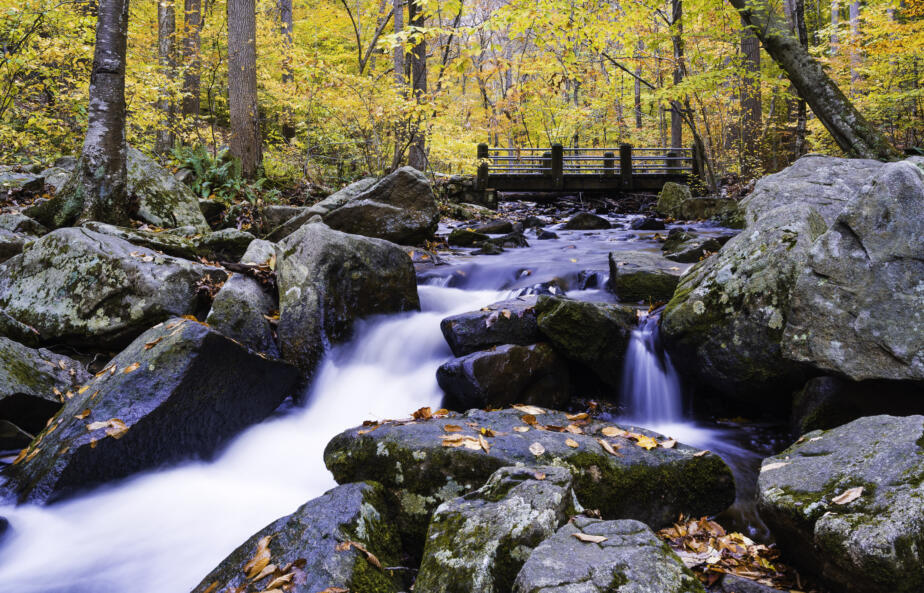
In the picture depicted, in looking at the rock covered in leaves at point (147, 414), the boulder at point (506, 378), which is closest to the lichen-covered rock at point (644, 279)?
the boulder at point (506, 378)

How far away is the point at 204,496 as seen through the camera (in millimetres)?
3928

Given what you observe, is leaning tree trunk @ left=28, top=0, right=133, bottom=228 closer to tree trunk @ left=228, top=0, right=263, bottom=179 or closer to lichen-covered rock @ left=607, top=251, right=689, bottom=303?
tree trunk @ left=228, top=0, right=263, bottom=179

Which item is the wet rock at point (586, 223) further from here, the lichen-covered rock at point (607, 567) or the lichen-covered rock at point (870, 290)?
the lichen-covered rock at point (607, 567)

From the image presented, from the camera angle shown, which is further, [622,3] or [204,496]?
[622,3]

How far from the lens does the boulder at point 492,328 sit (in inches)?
219

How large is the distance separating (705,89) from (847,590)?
12250 mm

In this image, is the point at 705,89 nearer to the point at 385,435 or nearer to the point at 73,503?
the point at 385,435

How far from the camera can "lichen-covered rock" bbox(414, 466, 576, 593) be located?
7.23 ft

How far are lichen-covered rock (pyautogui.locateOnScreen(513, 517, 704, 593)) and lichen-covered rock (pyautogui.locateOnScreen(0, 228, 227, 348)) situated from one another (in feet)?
16.5

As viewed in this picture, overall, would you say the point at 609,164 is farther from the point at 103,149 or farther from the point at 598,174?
the point at 103,149

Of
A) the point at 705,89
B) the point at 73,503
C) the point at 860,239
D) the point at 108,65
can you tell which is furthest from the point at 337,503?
the point at 705,89

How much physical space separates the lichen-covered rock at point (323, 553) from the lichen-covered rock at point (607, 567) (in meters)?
0.95

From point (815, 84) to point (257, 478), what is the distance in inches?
413

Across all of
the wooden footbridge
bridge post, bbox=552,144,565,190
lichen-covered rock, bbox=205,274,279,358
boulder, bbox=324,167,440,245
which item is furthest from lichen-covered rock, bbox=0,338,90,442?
bridge post, bbox=552,144,565,190
